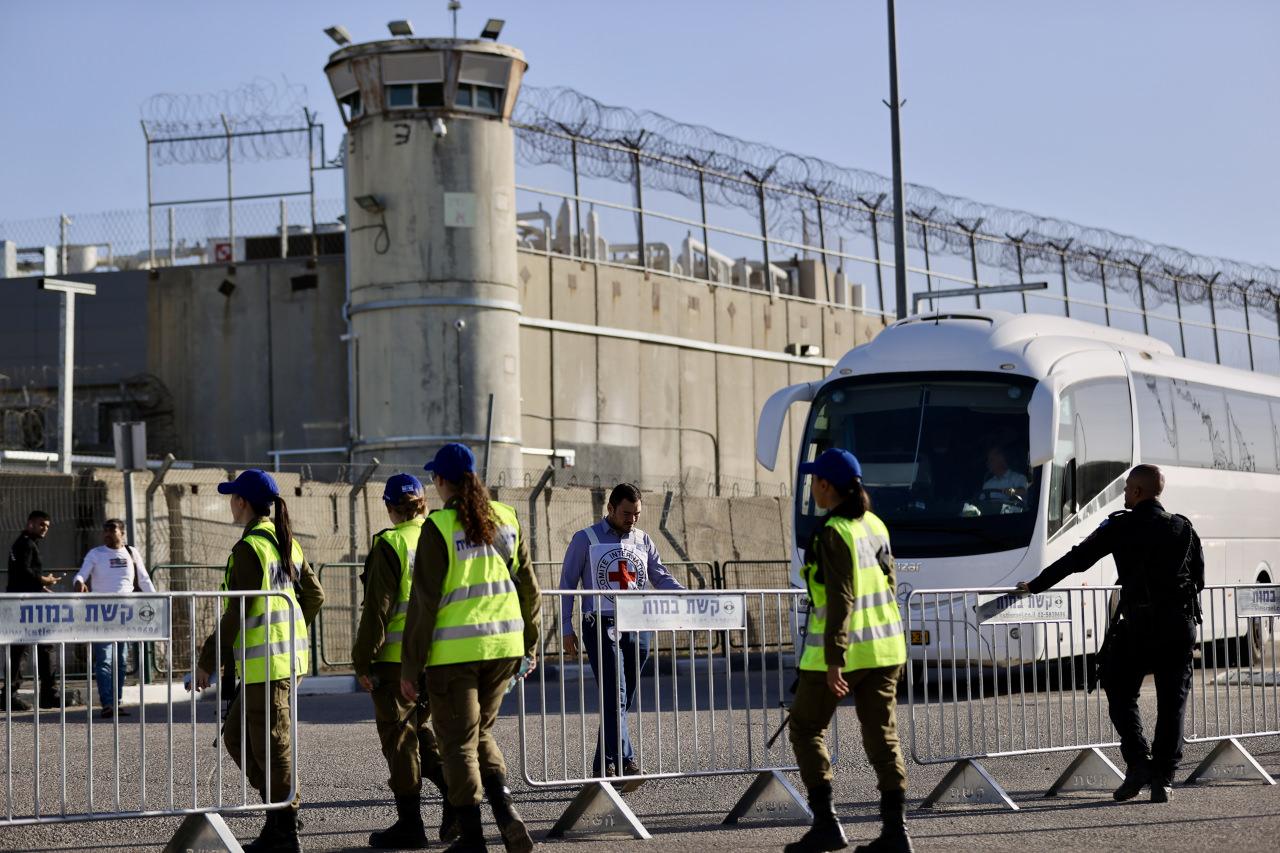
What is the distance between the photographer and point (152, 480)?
2080 centimetres

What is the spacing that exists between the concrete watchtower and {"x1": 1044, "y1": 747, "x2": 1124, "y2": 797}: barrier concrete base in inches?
704

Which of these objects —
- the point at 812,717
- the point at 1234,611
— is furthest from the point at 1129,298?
the point at 812,717

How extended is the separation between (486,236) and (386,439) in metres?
3.45

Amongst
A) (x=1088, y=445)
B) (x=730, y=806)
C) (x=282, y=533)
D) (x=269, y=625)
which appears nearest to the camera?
(x=269, y=625)

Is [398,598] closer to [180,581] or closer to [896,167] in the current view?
[180,581]

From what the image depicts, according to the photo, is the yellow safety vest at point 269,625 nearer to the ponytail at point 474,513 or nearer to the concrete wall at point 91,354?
the ponytail at point 474,513

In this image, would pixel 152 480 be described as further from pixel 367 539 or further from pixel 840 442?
pixel 840 442

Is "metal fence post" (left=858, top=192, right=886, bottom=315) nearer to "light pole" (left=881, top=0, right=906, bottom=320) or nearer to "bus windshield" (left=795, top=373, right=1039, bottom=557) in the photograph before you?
"light pole" (left=881, top=0, right=906, bottom=320)

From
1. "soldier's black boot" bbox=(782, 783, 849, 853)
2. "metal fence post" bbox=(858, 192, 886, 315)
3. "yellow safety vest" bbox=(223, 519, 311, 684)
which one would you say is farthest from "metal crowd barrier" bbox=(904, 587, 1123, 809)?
"metal fence post" bbox=(858, 192, 886, 315)

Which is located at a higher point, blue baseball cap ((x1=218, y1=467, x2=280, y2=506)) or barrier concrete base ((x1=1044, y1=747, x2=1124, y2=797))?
blue baseball cap ((x1=218, y1=467, x2=280, y2=506))

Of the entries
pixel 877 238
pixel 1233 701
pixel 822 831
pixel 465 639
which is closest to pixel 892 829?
pixel 822 831

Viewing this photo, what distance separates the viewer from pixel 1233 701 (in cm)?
1224

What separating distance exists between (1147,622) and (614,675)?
2.95 metres

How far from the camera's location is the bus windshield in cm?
1728
